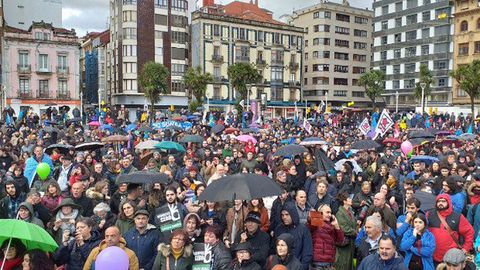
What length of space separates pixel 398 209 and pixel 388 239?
3426 mm

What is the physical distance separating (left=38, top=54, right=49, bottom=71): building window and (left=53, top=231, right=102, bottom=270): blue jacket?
168 feet

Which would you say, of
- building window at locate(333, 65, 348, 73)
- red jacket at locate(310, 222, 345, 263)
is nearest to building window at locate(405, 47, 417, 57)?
building window at locate(333, 65, 348, 73)

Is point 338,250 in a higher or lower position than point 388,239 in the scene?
lower

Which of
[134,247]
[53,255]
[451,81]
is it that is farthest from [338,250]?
[451,81]

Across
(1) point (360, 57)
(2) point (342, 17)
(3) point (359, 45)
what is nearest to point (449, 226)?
(2) point (342, 17)

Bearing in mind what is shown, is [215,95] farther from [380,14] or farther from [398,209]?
[398,209]

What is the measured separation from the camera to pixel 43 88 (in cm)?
5306

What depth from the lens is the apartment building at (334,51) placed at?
7581 cm

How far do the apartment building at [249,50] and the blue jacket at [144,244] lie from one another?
5397cm

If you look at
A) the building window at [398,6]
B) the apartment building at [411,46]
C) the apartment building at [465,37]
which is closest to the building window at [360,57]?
the apartment building at [411,46]

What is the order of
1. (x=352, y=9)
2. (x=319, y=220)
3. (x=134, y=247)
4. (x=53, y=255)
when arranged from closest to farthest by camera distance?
(x=53, y=255), (x=134, y=247), (x=319, y=220), (x=352, y=9)

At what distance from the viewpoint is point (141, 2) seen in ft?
198

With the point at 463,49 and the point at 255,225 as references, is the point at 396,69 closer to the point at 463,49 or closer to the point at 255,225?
the point at 463,49

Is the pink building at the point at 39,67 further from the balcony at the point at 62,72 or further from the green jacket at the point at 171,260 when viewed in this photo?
the green jacket at the point at 171,260
